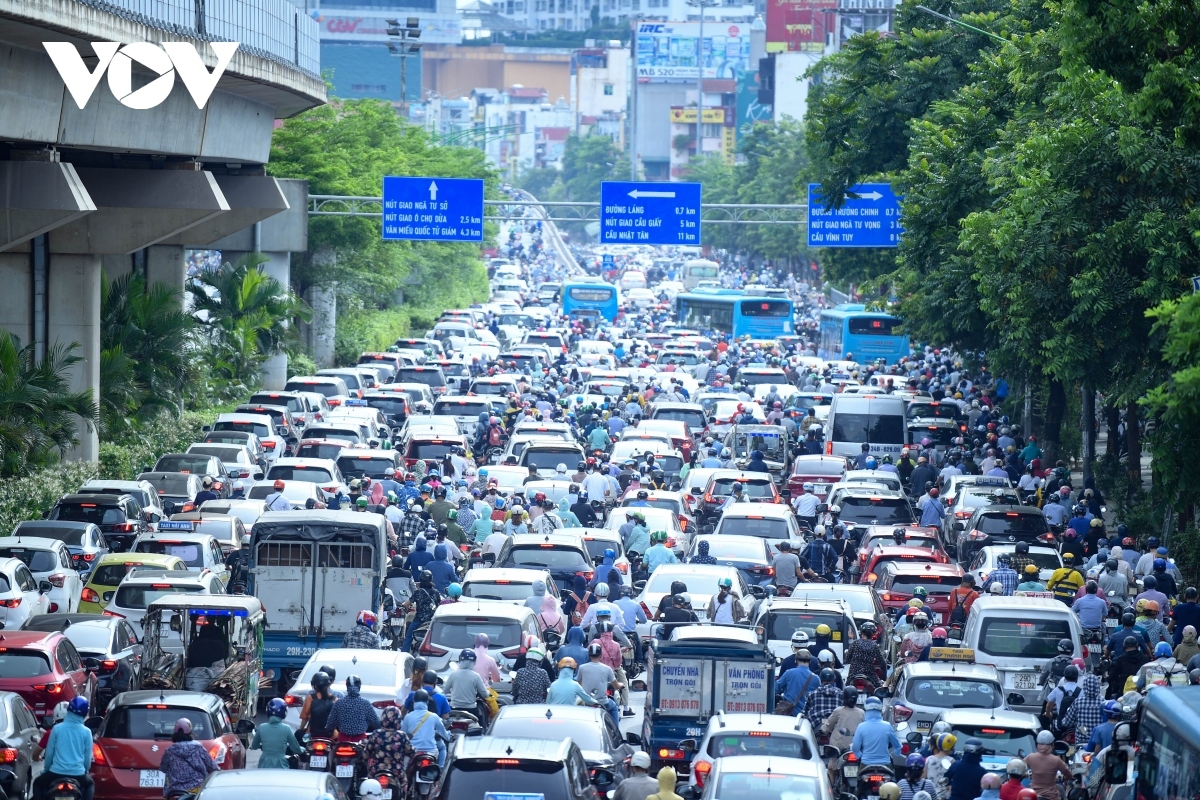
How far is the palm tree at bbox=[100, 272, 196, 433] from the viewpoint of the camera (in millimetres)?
38031

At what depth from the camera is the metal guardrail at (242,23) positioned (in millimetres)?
28766

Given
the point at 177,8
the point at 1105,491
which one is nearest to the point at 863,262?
the point at 1105,491

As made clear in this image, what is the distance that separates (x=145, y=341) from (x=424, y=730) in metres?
25.4

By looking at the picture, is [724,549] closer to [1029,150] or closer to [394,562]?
[394,562]

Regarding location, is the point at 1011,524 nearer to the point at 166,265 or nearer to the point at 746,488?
the point at 746,488

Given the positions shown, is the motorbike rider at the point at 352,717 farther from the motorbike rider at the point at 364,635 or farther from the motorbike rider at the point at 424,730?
the motorbike rider at the point at 364,635

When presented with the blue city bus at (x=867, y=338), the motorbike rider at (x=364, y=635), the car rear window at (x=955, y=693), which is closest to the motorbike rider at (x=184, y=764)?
the motorbike rider at (x=364, y=635)

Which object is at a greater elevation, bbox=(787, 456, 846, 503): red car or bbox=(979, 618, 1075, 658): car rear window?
bbox=(787, 456, 846, 503): red car

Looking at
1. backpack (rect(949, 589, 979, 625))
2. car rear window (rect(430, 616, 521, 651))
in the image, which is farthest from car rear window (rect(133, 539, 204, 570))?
backpack (rect(949, 589, 979, 625))

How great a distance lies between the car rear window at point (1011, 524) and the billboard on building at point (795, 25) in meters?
150

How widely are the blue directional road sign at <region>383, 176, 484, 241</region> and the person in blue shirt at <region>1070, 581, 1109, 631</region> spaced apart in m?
31.0

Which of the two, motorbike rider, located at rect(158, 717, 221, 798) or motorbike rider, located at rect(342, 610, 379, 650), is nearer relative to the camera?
motorbike rider, located at rect(158, 717, 221, 798)

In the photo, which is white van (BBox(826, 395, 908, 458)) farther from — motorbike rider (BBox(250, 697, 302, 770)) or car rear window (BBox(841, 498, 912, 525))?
motorbike rider (BBox(250, 697, 302, 770))

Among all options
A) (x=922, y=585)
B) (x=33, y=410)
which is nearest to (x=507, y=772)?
(x=922, y=585)
